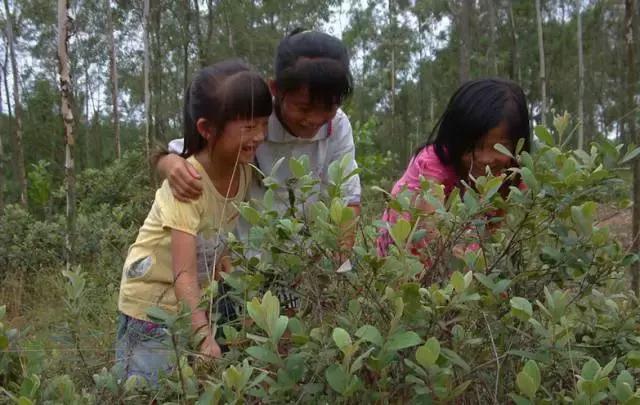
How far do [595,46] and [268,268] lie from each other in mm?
23620

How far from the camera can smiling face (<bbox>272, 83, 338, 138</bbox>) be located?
1535mm

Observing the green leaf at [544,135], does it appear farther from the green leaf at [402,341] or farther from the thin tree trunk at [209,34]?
the thin tree trunk at [209,34]

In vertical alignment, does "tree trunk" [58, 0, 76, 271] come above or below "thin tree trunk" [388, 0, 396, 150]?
below

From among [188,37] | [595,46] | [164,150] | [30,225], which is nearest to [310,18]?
[188,37]

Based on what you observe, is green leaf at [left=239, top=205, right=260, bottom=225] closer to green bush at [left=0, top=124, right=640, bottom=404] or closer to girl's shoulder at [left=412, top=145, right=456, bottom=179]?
green bush at [left=0, top=124, right=640, bottom=404]

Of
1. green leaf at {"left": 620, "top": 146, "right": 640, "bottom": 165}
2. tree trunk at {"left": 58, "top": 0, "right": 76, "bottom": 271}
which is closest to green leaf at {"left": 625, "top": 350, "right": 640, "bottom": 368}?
green leaf at {"left": 620, "top": 146, "right": 640, "bottom": 165}

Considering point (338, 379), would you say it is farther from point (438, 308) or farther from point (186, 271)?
point (186, 271)

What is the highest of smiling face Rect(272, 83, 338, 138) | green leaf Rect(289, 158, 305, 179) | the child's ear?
smiling face Rect(272, 83, 338, 138)

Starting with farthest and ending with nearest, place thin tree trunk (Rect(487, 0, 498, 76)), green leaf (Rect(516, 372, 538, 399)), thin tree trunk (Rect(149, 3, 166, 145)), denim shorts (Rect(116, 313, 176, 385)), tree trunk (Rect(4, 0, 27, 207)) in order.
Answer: thin tree trunk (Rect(487, 0, 498, 76))
thin tree trunk (Rect(149, 3, 166, 145))
tree trunk (Rect(4, 0, 27, 207))
denim shorts (Rect(116, 313, 176, 385))
green leaf (Rect(516, 372, 538, 399))

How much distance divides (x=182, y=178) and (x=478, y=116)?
0.74 meters

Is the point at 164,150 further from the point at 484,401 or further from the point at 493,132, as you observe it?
the point at 484,401

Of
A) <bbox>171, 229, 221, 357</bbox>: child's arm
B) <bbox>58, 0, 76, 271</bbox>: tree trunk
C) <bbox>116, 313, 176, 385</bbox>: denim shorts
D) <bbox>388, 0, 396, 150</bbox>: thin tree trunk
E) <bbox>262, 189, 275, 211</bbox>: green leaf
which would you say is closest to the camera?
<bbox>262, 189, 275, 211</bbox>: green leaf

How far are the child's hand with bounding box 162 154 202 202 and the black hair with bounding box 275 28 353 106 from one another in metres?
0.30

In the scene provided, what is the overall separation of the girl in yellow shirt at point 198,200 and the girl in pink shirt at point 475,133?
0.40 metres
